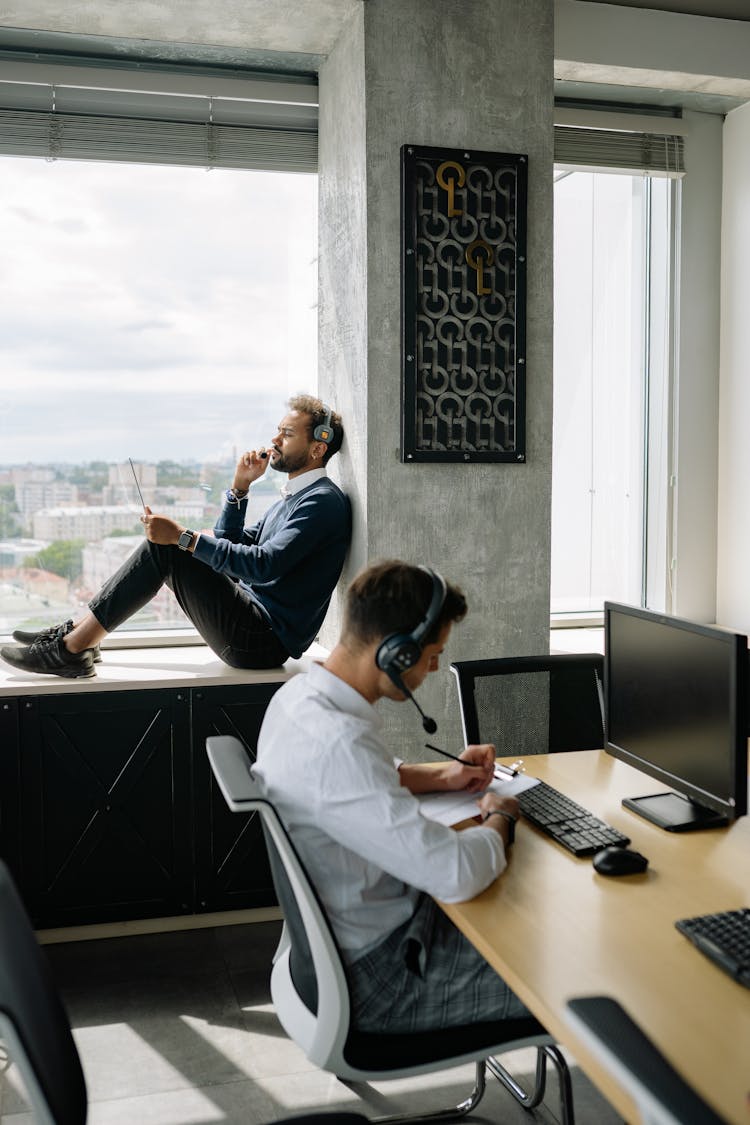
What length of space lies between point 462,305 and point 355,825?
2.00 m

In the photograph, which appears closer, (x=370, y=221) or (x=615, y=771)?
(x=615, y=771)

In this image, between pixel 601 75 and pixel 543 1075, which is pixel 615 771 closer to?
pixel 543 1075

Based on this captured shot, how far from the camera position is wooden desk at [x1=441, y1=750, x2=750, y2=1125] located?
122 cm

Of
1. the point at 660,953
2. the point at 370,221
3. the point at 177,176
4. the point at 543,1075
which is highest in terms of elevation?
the point at 177,176

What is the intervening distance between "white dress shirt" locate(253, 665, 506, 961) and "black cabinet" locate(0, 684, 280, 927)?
54.8 inches

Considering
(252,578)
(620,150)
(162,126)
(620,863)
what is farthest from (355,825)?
(620,150)

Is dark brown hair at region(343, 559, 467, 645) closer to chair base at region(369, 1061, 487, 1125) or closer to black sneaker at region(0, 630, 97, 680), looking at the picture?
chair base at region(369, 1061, 487, 1125)

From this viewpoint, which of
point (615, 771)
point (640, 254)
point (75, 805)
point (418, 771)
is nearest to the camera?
point (418, 771)

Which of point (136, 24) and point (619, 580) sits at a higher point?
point (136, 24)

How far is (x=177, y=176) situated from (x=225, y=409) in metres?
0.81

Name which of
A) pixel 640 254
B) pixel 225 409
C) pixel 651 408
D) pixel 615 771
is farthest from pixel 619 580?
pixel 615 771

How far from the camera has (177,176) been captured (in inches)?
143

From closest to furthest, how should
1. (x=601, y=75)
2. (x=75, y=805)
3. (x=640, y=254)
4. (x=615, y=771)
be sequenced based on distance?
(x=615, y=771)
(x=75, y=805)
(x=601, y=75)
(x=640, y=254)

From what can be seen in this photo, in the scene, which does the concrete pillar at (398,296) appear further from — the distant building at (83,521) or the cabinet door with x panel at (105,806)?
the distant building at (83,521)
